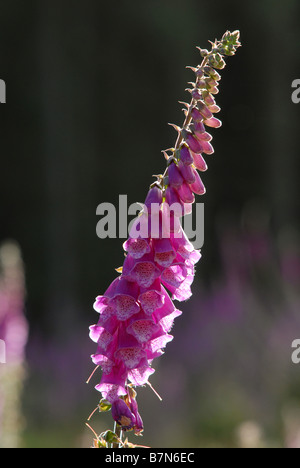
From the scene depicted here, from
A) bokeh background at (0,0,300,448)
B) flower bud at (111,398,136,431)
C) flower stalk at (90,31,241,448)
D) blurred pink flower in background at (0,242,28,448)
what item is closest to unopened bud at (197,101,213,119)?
flower stalk at (90,31,241,448)

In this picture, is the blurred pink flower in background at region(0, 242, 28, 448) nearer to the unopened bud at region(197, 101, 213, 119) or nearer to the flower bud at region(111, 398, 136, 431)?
the flower bud at region(111, 398, 136, 431)

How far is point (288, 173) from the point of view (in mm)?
12641

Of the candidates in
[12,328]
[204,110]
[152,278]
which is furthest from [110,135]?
[152,278]

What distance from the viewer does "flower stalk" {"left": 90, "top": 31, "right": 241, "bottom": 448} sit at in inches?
62.3

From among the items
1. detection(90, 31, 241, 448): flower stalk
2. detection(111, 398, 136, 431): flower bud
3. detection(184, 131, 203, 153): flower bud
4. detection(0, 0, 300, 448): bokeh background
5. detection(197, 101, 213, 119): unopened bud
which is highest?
detection(0, 0, 300, 448): bokeh background

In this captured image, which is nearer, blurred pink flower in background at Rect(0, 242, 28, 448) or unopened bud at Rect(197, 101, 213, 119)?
unopened bud at Rect(197, 101, 213, 119)

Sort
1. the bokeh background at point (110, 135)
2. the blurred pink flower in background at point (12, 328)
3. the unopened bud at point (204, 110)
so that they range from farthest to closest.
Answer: the bokeh background at point (110, 135) < the blurred pink flower in background at point (12, 328) < the unopened bud at point (204, 110)

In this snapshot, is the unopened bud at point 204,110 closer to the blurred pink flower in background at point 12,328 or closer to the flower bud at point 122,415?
the flower bud at point 122,415

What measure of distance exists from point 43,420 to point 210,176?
7.65 meters

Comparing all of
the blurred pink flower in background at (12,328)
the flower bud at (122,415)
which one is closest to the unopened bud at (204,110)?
the flower bud at (122,415)

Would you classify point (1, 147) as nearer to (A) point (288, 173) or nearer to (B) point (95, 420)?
(A) point (288, 173)

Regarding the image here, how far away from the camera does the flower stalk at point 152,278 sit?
5.19 feet

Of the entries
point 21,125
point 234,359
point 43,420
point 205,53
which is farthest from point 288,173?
point 205,53

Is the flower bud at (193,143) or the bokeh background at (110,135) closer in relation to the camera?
the flower bud at (193,143)
